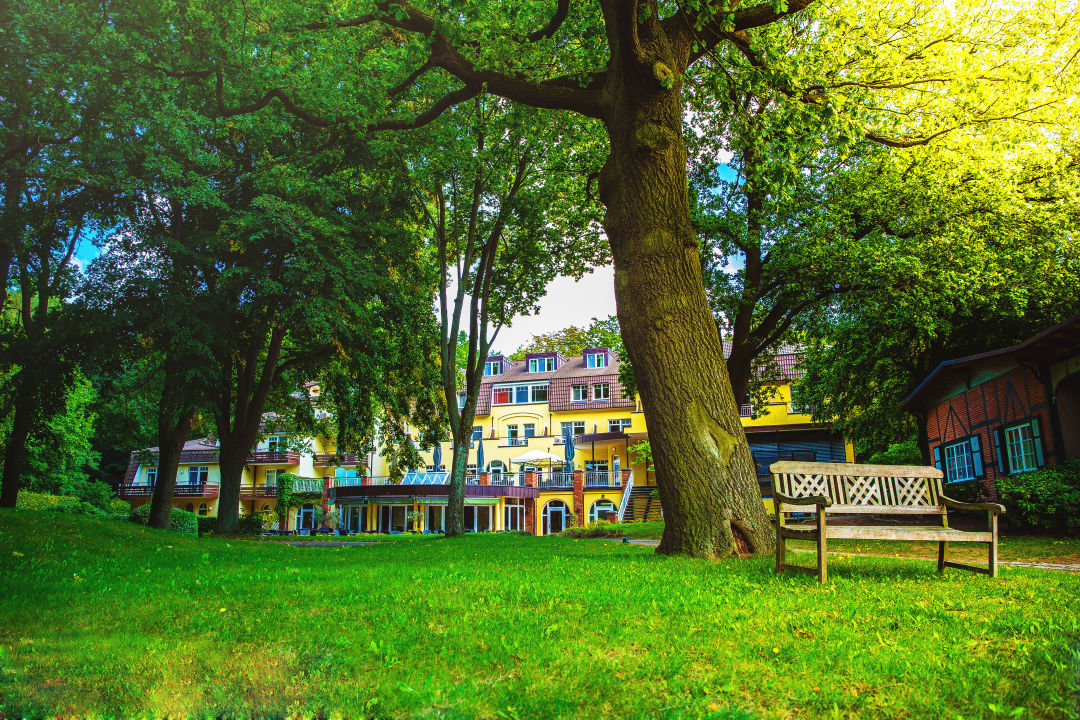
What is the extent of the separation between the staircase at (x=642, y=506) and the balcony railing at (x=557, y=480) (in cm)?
607

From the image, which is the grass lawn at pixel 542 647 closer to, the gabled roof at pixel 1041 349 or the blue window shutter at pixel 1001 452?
the gabled roof at pixel 1041 349

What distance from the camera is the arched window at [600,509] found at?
138 feet

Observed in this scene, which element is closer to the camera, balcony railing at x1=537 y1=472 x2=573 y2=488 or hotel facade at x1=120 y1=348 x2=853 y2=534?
hotel facade at x1=120 y1=348 x2=853 y2=534

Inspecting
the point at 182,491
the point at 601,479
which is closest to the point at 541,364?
the point at 601,479

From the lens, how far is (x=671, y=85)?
28.8 feet

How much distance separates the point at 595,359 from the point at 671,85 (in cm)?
4177

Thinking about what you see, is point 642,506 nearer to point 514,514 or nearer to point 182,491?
point 514,514

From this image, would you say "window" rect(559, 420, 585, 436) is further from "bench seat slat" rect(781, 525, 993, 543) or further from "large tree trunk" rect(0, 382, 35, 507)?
"bench seat slat" rect(781, 525, 993, 543)

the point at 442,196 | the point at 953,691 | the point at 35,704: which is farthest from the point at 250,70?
the point at 953,691

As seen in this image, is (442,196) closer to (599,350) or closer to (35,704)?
(35,704)

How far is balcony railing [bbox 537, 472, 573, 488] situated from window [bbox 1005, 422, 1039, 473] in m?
28.0

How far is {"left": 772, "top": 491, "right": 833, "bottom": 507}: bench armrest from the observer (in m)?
5.93

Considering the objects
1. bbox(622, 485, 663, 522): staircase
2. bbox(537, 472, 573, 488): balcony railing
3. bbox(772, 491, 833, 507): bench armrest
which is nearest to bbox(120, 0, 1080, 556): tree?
bbox(772, 491, 833, 507): bench armrest

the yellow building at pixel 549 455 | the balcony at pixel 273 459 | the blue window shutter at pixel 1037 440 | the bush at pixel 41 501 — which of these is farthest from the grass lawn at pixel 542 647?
the balcony at pixel 273 459
